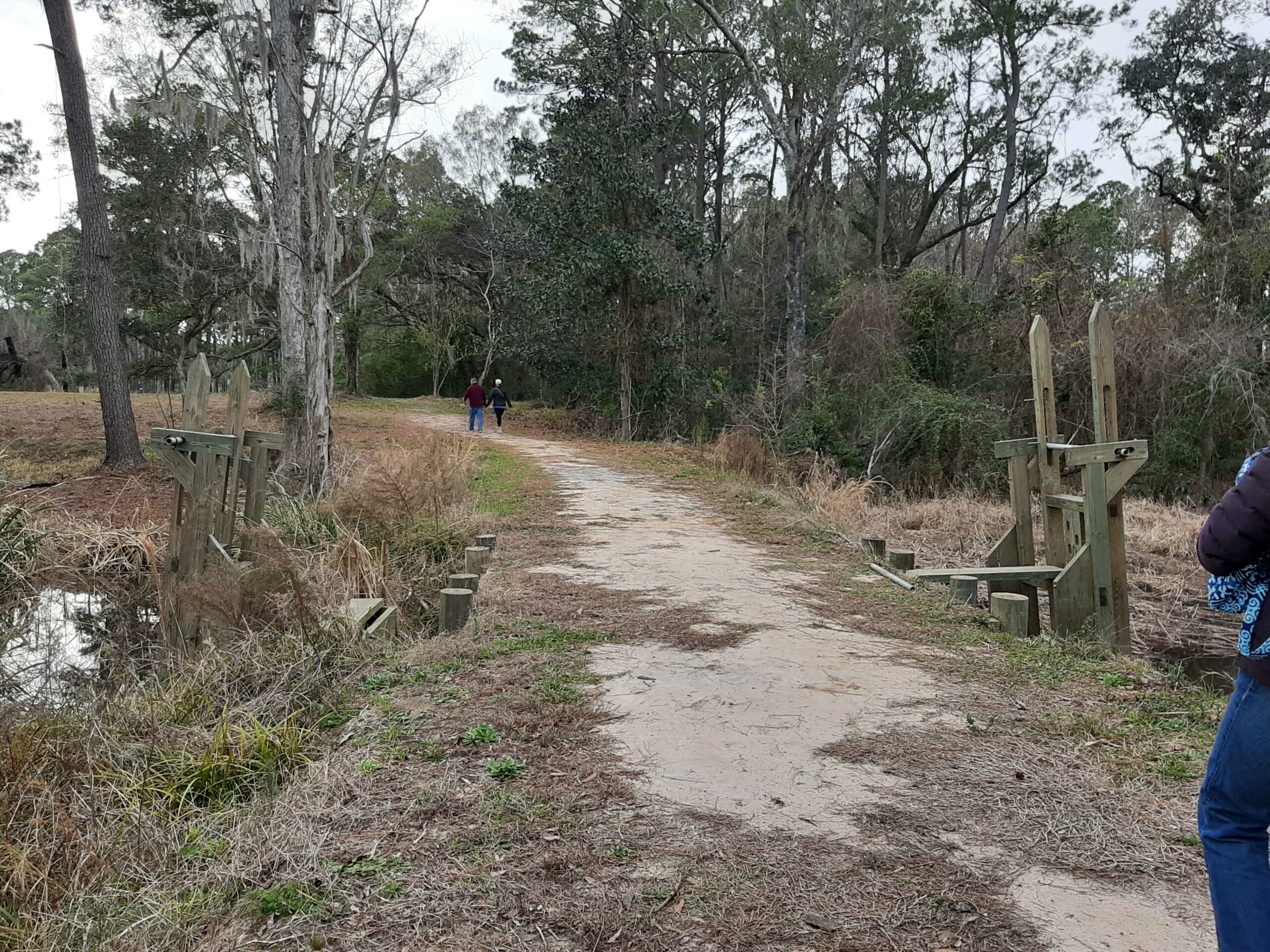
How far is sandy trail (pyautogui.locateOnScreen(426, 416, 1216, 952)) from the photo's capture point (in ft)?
8.94

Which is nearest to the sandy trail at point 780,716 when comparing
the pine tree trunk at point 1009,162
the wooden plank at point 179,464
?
the wooden plank at point 179,464

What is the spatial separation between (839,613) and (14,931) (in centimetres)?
515

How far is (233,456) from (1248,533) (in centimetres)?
678

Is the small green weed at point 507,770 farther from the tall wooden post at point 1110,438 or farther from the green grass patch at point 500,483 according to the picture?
the green grass patch at point 500,483

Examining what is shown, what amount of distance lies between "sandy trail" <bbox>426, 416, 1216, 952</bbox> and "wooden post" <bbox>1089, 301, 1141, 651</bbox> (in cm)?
203

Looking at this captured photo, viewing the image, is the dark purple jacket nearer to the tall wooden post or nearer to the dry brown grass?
the tall wooden post

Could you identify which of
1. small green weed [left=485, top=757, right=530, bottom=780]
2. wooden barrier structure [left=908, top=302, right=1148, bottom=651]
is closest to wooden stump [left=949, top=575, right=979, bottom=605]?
wooden barrier structure [left=908, top=302, right=1148, bottom=651]

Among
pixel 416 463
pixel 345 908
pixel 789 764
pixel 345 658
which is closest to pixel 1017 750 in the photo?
pixel 789 764

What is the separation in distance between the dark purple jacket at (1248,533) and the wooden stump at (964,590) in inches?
194

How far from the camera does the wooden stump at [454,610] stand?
6.02 metres

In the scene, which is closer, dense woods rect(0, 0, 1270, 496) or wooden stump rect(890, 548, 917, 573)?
wooden stump rect(890, 548, 917, 573)

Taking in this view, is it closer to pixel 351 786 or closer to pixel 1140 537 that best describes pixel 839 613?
pixel 351 786

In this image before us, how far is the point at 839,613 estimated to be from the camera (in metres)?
6.55

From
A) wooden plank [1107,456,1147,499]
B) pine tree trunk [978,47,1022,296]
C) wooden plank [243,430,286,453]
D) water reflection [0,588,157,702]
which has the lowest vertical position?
water reflection [0,588,157,702]
